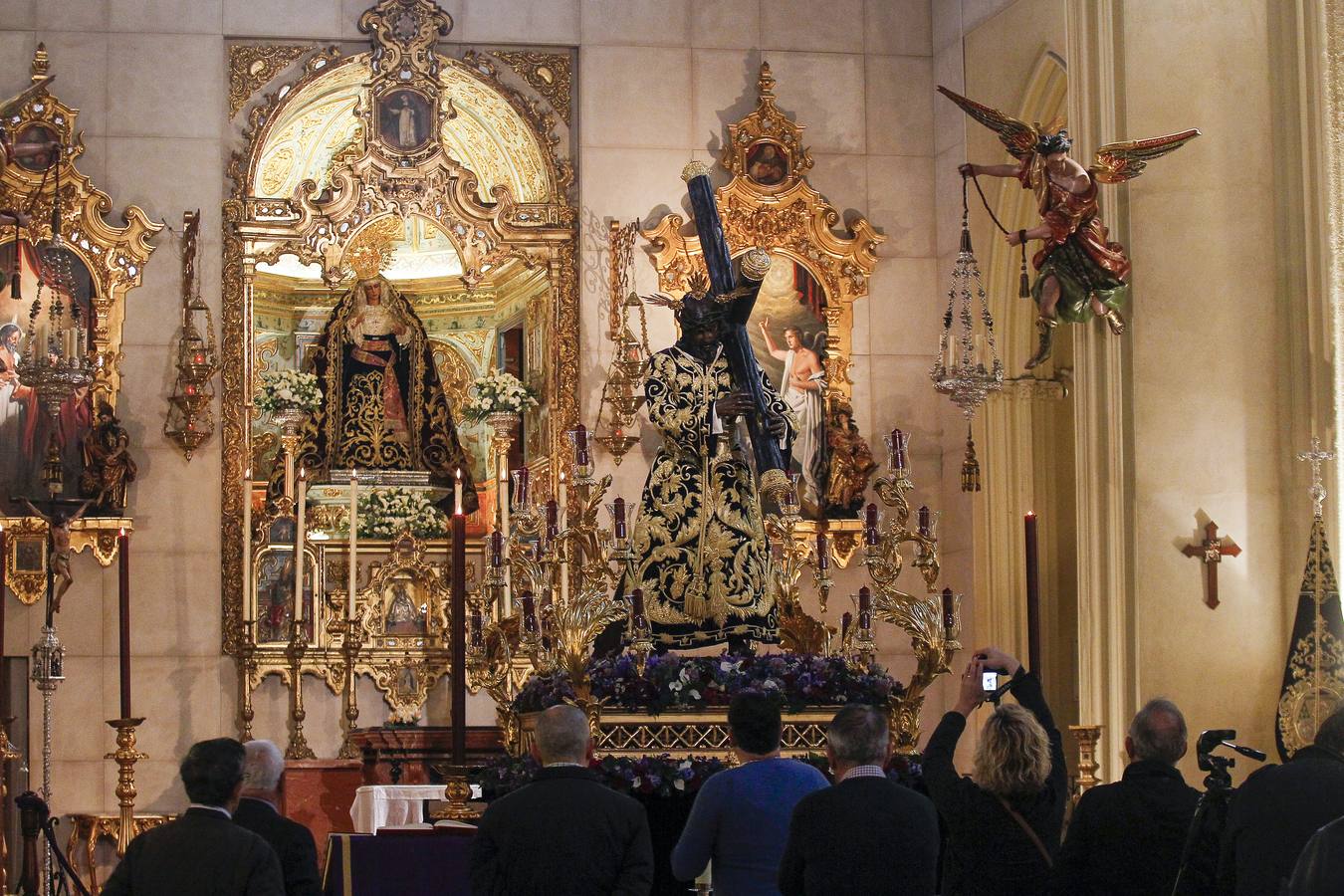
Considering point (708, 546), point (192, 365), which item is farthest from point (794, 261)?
point (708, 546)

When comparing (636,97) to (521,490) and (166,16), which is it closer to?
(166,16)

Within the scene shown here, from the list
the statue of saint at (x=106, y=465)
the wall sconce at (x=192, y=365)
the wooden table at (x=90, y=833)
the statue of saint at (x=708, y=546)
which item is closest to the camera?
the statue of saint at (x=708, y=546)

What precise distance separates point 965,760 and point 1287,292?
4823 millimetres

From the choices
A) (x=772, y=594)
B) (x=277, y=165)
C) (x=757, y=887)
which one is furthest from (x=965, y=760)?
(x=757, y=887)

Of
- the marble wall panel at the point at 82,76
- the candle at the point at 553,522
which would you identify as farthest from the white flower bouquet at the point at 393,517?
the candle at the point at 553,522

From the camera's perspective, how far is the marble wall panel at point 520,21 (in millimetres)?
14961

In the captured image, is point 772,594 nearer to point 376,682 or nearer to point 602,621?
point 602,621

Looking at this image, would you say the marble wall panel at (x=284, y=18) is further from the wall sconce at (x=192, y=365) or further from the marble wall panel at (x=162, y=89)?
the wall sconce at (x=192, y=365)

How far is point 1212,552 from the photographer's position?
11.0m

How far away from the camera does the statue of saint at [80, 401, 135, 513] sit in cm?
1379

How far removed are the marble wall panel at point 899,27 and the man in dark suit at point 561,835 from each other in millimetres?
10452

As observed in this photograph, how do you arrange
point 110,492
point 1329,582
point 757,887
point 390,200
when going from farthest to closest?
point 390,200, point 110,492, point 1329,582, point 757,887

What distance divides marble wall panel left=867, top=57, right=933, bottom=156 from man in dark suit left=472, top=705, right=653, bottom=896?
10.1 m

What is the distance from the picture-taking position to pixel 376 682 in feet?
46.6
